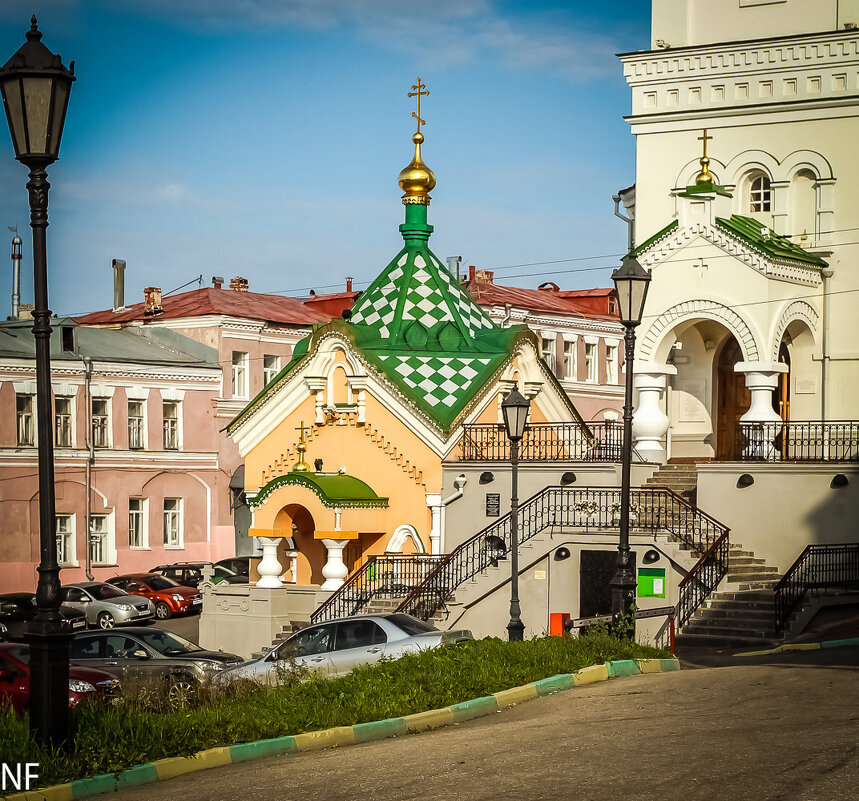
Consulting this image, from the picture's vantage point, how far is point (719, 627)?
953 inches

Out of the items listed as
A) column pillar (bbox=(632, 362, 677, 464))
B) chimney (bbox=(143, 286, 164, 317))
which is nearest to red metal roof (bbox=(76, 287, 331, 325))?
chimney (bbox=(143, 286, 164, 317))

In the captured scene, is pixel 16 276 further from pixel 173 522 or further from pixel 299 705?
pixel 299 705

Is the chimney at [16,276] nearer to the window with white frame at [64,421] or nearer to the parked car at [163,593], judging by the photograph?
the window with white frame at [64,421]

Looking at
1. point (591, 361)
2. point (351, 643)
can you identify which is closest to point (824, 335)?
point (351, 643)

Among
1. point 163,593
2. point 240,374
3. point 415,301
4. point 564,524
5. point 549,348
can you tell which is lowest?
point 163,593

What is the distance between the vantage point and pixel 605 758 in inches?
448

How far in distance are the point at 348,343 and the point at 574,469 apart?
233 inches

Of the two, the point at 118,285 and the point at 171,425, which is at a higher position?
the point at 118,285

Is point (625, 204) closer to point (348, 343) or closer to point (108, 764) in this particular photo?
point (348, 343)

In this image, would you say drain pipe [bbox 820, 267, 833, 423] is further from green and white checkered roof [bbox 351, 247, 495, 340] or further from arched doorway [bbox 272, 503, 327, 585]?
arched doorway [bbox 272, 503, 327, 585]

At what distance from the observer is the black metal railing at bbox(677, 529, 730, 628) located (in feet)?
80.5

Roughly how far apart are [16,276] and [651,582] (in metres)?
36.9

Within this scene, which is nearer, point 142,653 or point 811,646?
point 142,653

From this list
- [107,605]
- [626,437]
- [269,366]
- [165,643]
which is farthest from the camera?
[269,366]
